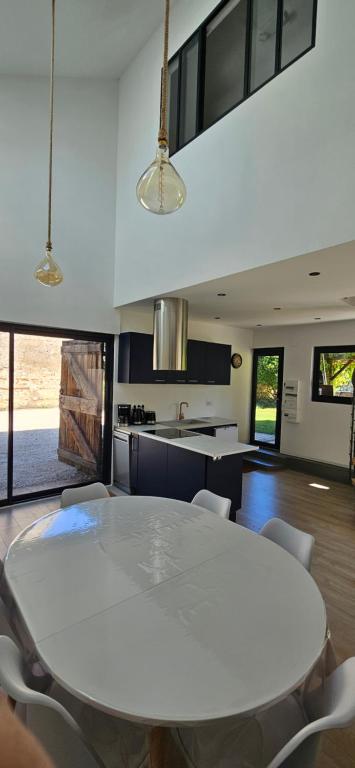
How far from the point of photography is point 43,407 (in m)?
4.31

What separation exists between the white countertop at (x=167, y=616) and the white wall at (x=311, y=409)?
14.1 feet

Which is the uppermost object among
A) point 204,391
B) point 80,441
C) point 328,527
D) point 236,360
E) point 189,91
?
point 189,91

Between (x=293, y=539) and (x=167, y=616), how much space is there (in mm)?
948

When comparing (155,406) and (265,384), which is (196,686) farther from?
(265,384)

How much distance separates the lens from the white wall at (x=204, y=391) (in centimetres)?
498

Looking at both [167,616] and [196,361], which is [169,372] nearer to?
[196,361]

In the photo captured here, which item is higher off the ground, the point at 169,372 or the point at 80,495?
the point at 169,372

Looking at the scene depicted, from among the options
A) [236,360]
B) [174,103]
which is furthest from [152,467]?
[174,103]

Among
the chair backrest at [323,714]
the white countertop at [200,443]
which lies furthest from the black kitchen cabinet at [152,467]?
the chair backrest at [323,714]

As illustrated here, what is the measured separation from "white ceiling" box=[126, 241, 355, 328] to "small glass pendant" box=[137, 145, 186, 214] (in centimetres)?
117

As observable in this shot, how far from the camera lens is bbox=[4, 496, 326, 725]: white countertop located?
0.92 m

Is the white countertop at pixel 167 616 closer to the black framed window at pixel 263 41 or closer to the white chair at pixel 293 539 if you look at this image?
the white chair at pixel 293 539

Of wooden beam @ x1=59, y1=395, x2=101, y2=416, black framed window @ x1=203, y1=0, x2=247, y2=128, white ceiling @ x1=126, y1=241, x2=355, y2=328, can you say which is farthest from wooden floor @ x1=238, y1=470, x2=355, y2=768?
black framed window @ x1=203, y1=0, x2=247, y2=128

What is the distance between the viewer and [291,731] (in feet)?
3.57
